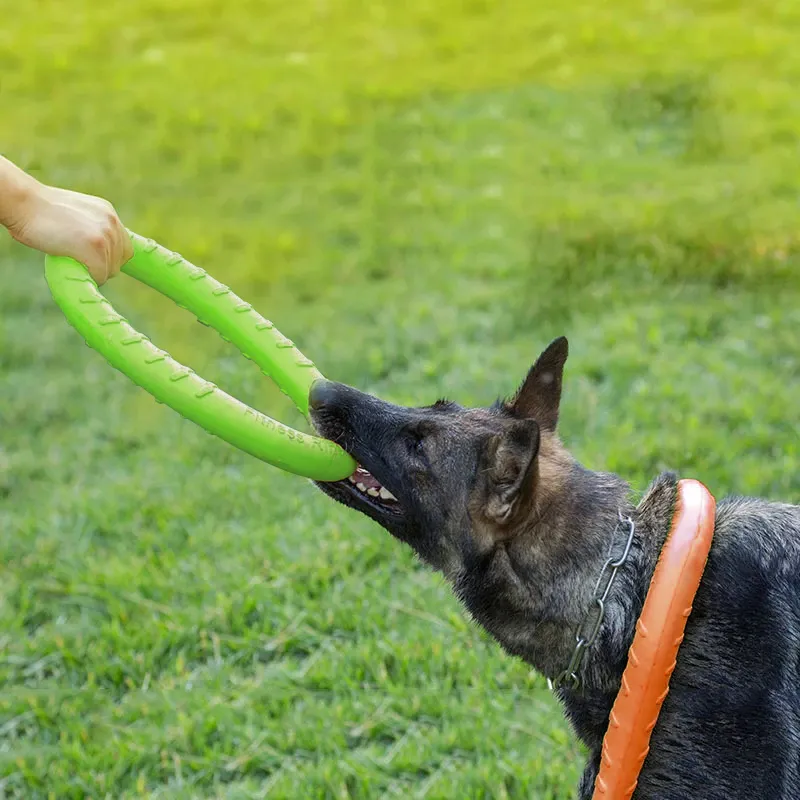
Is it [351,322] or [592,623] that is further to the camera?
[351,322]

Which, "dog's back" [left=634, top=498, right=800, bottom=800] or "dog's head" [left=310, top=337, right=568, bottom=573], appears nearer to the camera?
"dog's back" [left=634, top=498, right=800, bottom=800]

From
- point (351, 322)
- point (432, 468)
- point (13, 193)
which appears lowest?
point (351, 322)

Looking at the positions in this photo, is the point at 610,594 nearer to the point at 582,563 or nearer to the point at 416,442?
the point at 582,563

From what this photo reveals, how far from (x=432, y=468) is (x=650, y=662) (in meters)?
1.03

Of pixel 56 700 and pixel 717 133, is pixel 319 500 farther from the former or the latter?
pixel 717 133

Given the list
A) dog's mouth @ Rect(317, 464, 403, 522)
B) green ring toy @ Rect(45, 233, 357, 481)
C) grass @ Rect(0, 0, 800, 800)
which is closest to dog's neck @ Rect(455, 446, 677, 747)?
dog's mouth @ Rect(317, 464, 403, 522)

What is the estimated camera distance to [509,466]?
12.1 feet

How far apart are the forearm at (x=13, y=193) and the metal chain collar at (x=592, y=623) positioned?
2188mm

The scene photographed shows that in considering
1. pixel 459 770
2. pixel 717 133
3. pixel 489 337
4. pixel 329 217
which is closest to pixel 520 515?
pixel 459 770

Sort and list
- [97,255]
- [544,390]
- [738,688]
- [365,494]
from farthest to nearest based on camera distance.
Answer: [544,390] → [365,494] → [97,255] → [738,688]

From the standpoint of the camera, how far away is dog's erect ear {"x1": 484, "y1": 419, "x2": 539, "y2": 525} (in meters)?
3.53

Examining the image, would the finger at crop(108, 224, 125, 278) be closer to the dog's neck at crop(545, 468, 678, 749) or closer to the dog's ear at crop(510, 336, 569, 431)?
the dog's ear at crop(510, 336, 569, 431)

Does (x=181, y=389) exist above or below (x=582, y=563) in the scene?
above

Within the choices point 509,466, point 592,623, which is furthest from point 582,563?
point 509,466
